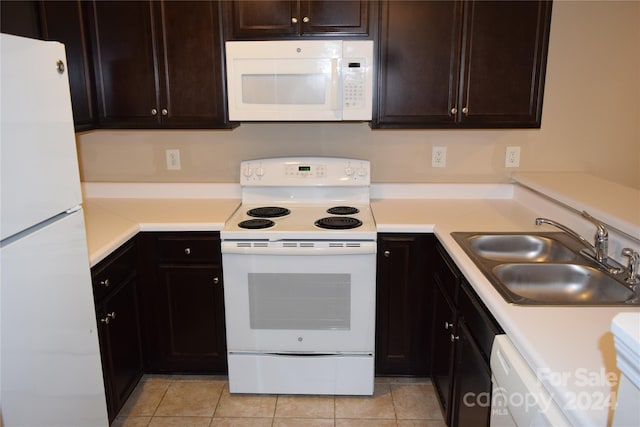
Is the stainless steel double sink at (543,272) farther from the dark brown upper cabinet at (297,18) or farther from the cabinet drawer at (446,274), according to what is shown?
the dark brown upper cabinet at (297,18)

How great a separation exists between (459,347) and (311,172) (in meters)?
1.23

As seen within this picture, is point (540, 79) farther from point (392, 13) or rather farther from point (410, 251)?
point (410, 251)

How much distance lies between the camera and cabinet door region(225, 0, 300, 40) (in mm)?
2336

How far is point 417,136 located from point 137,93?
150cm

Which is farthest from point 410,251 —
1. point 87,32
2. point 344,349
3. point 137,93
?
point 87,32

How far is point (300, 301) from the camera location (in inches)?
93.3

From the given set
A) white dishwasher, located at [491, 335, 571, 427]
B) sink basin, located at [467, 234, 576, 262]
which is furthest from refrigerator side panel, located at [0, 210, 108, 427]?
sink basin, located at [467, 234, 576, 262]

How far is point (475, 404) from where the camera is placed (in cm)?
174

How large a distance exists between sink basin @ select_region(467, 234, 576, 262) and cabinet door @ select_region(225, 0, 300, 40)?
1.28m

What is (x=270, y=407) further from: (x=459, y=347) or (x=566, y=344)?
(x=566, y=344)

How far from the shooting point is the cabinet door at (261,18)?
2336 mm

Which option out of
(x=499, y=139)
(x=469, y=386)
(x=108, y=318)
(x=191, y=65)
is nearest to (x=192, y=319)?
(x=108, y=318)

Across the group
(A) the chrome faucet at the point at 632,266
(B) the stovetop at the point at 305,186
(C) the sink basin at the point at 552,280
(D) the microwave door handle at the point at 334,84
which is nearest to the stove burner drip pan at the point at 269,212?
(B) the stovetop at the point at 305,186

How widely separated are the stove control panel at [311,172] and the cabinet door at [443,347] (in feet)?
2.48
